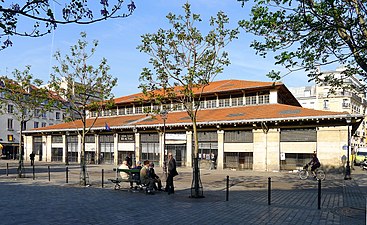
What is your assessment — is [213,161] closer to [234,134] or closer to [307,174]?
[234,134]

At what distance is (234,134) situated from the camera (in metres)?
34.3

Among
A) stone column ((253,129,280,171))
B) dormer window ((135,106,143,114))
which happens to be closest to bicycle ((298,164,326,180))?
stone column ((253,129,280,171))

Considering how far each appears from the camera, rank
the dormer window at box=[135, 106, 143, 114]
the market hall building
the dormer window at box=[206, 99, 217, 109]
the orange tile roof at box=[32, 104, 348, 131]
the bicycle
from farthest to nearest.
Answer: the dormer window at box=[135, 106, 143, 114]
the dormer window at box=[206, 99, 217, 109]
the orange tile roof at box=[32, 104, 348, 131]
the market hall building
the bicycle

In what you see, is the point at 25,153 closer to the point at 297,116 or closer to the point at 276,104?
the point at 276,104

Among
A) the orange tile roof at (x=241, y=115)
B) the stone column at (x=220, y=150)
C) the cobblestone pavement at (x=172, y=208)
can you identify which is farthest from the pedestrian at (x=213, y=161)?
the cobblestone pavement at (x=172, y=208)

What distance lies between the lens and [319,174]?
943 inches

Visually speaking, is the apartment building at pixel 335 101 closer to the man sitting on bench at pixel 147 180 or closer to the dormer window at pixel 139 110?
the dormer window at pixel 139 110

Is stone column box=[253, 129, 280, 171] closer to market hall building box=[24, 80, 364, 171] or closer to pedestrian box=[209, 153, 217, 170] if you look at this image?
market hall building box=[24, 80, 364, 171]

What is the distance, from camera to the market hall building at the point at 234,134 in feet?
97.4

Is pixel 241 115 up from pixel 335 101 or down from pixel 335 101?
down

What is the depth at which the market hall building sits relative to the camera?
1169 inches

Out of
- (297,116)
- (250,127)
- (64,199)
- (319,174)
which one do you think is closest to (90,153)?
(250,127)

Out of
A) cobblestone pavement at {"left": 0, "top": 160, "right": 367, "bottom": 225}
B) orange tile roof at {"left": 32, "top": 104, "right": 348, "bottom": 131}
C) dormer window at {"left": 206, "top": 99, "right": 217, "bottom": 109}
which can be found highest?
dormer window at {"left": 206, "top": 99, "right": 217, "bottom": 109}

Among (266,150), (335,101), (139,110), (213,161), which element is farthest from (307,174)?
(335,101)
